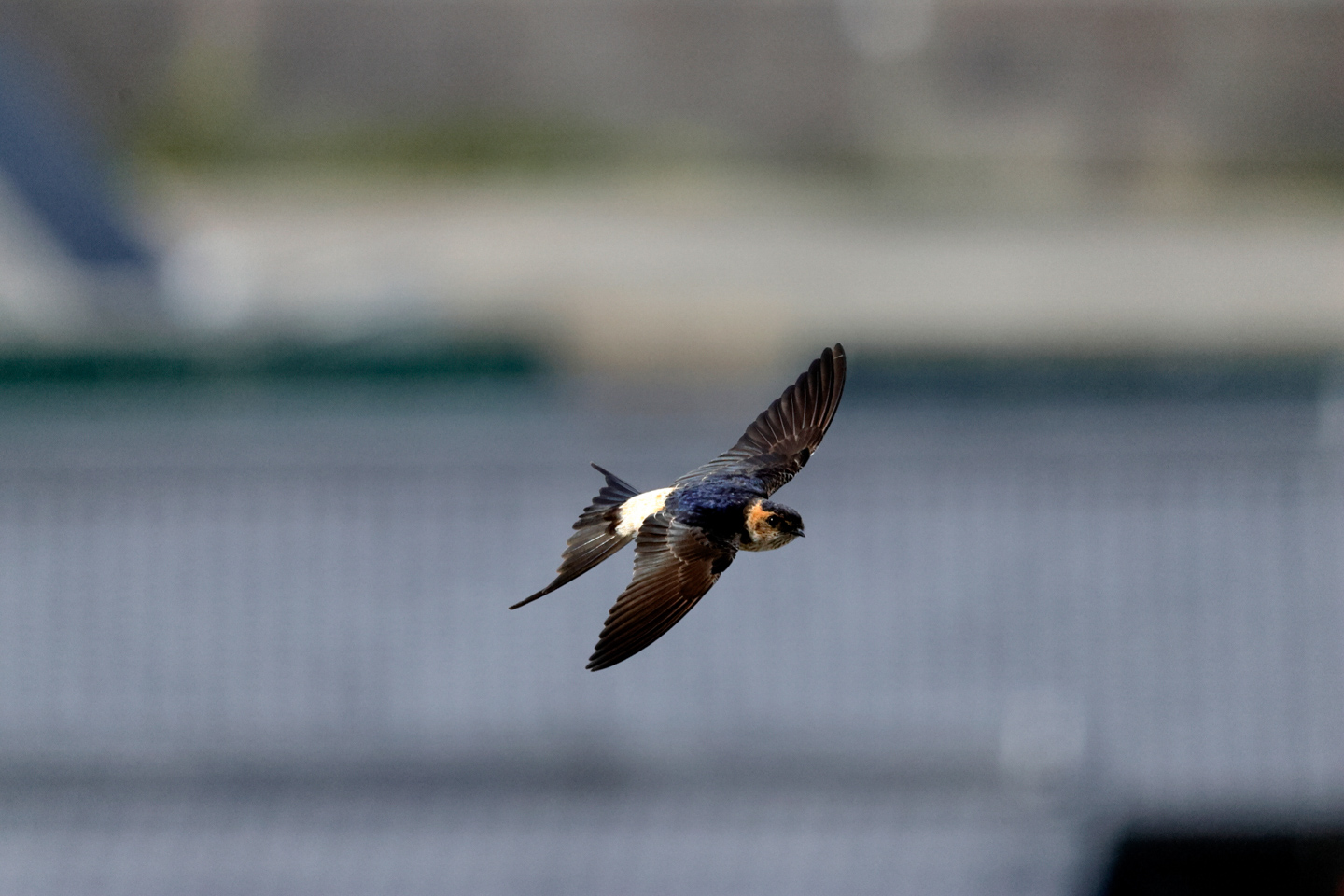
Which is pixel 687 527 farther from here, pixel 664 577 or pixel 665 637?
pixel 665 637

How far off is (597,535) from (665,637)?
510cm

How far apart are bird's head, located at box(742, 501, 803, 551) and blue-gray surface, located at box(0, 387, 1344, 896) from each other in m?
4.63

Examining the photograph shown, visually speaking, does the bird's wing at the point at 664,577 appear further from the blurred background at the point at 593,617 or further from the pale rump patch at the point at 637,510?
the blurred background at the point at 593,617

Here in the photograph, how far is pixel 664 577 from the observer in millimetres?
1791

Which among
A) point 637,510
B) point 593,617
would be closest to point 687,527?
point 637,510

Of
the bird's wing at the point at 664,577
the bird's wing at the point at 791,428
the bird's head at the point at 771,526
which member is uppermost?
the bird's wing at the point at 791,428

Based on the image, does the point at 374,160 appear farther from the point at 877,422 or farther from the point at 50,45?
the point at 877,422

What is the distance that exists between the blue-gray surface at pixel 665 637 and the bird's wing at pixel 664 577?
4.58 metres

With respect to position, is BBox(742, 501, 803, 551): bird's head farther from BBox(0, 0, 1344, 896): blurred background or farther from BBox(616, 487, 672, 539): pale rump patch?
BBox(0, 0, 1344, 896): blurred background

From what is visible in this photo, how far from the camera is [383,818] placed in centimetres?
621

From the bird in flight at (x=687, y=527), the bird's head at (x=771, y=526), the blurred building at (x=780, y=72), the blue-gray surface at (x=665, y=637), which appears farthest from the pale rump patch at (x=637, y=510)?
the blurred building at (x=780, y=72)

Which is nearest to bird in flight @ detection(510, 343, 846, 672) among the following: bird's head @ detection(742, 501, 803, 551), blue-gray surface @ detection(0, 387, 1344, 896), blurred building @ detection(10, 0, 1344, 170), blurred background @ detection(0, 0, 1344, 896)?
bird's head @ detection(742, 501, 803, 551)

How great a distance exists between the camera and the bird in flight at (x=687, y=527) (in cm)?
173

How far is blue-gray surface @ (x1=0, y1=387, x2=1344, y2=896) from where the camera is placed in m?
6.43
